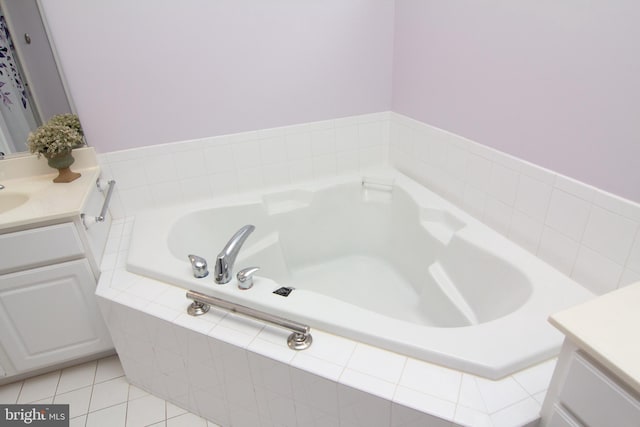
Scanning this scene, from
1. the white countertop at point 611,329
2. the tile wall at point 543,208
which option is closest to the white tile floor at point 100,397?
the white countertop at point 611,329

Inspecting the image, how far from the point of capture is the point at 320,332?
3.82 feet

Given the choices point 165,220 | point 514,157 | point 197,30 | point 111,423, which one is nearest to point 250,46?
point 197,30

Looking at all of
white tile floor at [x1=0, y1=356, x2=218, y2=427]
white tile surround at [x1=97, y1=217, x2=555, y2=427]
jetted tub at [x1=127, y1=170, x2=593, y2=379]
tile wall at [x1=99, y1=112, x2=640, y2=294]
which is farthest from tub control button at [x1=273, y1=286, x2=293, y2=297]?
tile wall at [x1=99, y1=112, x2=640, y2=294]

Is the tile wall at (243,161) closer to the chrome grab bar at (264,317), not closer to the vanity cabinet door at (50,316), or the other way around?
the vanity cabinet door at (50,316)

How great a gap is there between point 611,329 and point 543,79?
88 cm

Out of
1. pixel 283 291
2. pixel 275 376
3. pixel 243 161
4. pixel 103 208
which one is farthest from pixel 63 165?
pixel 275 376

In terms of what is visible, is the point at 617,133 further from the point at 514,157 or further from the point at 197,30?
the point at 197,30

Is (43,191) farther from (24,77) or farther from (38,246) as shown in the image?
(24,77)

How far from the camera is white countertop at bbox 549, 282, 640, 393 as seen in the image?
0.66 meters

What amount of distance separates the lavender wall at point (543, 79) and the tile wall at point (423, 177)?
0.08m

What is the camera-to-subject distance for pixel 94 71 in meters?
1.68

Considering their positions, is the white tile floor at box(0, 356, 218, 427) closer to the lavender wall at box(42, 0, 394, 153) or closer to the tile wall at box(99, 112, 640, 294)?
the tile wall at box(99, 112, 640, 294)

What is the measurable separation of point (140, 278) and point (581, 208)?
1.59 meters

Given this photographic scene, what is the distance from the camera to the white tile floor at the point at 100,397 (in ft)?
4.95
